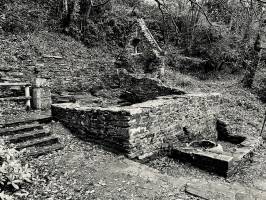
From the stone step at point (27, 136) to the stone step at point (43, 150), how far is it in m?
0.47

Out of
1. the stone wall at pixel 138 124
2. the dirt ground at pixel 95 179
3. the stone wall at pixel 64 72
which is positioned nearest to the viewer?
the dirt ground at pixel 95 179

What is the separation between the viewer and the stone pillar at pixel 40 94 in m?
8.51

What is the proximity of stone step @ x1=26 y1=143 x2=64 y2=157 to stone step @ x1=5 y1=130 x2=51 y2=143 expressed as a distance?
471 mm

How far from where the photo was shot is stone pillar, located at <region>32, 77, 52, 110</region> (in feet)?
27.9

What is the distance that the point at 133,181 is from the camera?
5.32 meters

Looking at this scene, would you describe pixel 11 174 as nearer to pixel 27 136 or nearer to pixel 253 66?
pixel 27 136

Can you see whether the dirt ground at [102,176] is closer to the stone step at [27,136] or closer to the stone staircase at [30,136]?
the stone staircase at [30,136]

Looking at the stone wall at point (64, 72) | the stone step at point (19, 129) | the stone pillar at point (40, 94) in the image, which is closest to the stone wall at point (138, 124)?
the stone pillar at point (40, 94)

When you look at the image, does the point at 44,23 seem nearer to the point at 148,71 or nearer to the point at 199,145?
the point at 148,71

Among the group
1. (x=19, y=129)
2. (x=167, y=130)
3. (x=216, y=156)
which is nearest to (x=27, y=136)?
(x=19, y=129)

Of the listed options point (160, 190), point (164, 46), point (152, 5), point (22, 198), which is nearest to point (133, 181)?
point (160, 190)

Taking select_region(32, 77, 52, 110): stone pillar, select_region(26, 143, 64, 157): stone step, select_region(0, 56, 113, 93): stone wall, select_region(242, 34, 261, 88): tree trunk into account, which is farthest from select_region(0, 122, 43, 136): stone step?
select_region(242, 34, 261, 88): tree trunk

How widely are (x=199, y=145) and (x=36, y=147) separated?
5073 mm

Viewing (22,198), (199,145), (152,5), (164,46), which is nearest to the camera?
(22,198)
